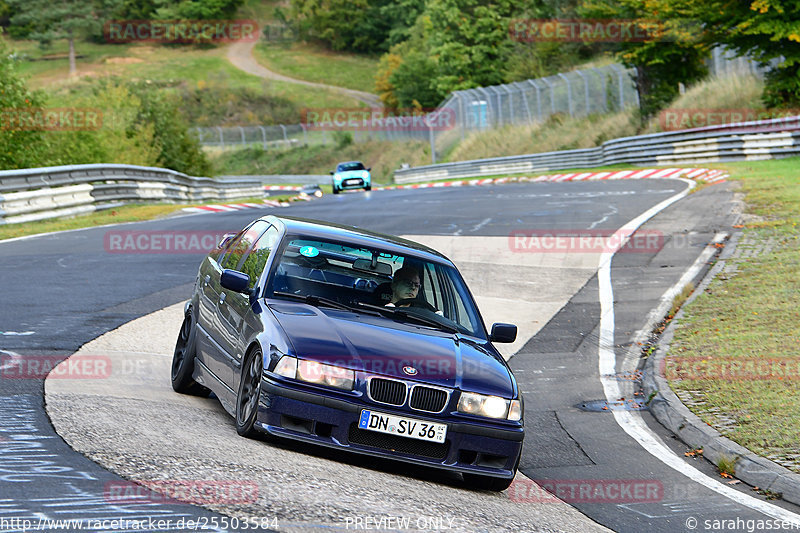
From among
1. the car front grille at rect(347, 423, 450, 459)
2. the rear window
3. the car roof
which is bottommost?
the rear window

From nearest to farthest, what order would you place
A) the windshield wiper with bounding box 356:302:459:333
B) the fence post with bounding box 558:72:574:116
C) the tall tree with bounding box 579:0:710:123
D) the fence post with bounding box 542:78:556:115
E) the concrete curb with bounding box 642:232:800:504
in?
the concrete curb with bounding box 642:232:800:504, the windshield wiper with bounding box 356:302:459:333, the tall tree with bounding box 579:0:710:123, the fence post with bounding box 558:72:574:116, the fence post with bounding box 542:78:556:115

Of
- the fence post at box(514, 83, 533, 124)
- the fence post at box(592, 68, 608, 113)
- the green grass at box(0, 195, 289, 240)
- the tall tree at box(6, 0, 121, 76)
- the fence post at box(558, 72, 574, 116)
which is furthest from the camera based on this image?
the tall tree at box(6, 0, 121, 76)

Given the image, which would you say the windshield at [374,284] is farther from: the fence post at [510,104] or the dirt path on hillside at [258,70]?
the dirt path on hillside at [258,70]

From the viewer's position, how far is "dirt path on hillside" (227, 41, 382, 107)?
418ft

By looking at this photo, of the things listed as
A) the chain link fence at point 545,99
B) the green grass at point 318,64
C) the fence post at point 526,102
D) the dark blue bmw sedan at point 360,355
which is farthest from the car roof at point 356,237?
the green grass at point 318,64

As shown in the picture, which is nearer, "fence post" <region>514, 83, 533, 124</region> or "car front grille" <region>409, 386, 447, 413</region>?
"car front grille" <region>409, 386, 447, 413</region>

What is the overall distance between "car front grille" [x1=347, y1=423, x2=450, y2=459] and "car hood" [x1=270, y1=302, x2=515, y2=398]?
14.9 inches

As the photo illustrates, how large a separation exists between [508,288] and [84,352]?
7807mm

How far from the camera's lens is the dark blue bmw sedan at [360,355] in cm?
677

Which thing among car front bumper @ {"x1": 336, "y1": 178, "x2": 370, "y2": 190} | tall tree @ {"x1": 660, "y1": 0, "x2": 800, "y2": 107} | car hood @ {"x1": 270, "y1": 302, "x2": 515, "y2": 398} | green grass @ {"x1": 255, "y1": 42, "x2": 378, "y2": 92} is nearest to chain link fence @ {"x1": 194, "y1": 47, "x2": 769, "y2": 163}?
tall tree @ {"x1": 660, "y1": 0, "x2": 800, "y2": 107}

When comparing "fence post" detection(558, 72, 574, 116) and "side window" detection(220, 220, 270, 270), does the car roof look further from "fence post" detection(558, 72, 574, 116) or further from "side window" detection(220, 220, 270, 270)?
"fence post" detection(558, 72, 574, 116)

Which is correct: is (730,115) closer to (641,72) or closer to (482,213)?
(641,72)

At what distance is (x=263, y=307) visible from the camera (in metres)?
7.51

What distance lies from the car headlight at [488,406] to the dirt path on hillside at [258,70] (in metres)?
116
